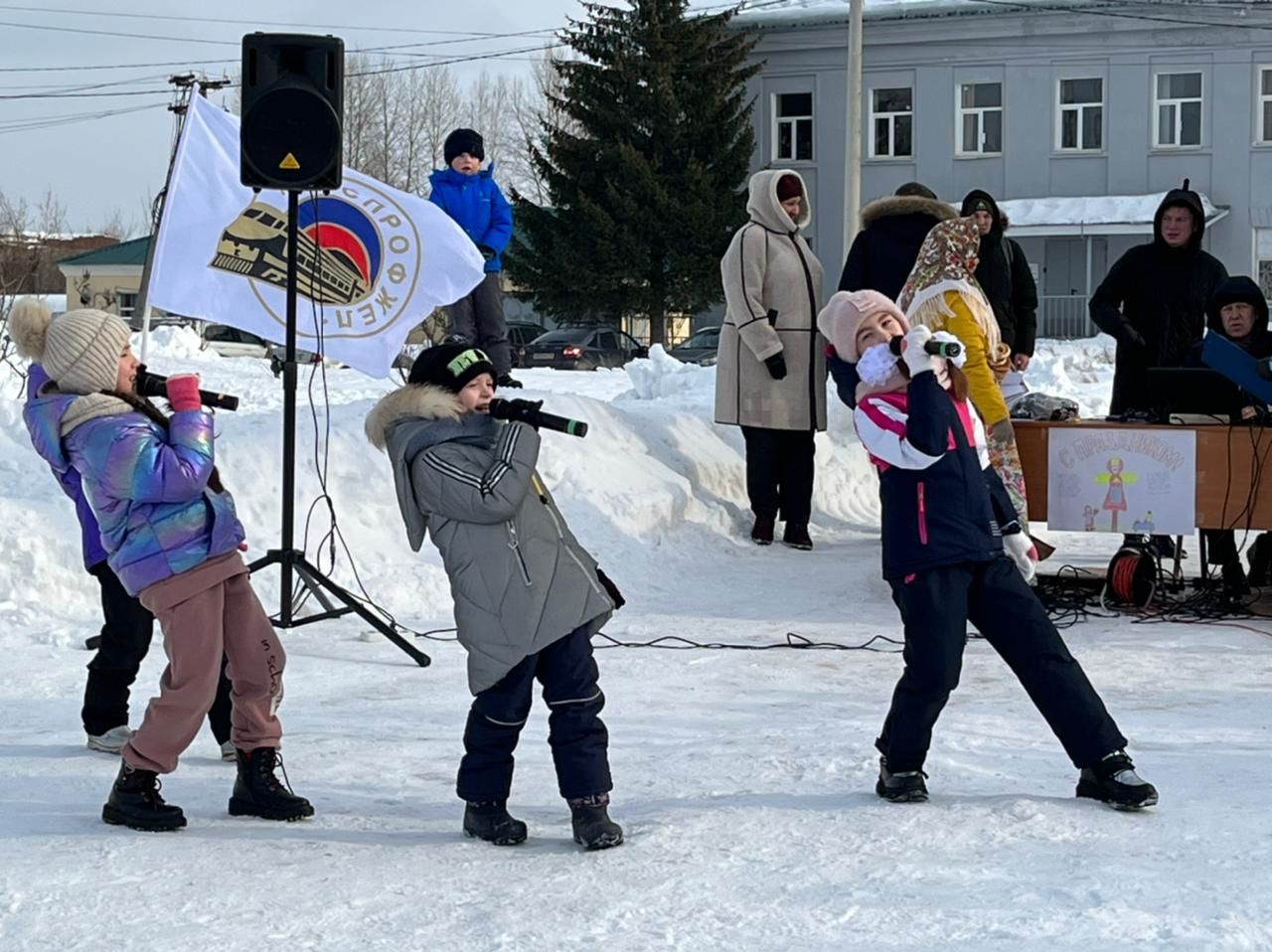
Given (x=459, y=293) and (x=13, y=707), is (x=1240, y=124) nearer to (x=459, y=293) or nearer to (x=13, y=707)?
(x=459, y=293)

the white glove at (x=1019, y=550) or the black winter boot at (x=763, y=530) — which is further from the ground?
the white glove at (x=1019, y=550)

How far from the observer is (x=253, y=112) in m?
7.61

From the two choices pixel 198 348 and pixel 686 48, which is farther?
pixel 686 48

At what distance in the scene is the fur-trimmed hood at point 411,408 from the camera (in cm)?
479

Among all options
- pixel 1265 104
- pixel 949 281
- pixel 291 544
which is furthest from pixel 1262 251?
pixel 291 544

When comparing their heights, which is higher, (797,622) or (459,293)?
(459,293)

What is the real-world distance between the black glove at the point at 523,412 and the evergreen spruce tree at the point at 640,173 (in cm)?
3486

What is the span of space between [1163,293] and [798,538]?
259 cm

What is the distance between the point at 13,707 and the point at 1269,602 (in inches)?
227

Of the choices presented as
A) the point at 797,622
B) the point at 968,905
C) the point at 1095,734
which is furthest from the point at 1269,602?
the point at 968,905

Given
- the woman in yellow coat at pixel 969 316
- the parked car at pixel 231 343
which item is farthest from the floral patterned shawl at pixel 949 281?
the parked car at pixel 231 343

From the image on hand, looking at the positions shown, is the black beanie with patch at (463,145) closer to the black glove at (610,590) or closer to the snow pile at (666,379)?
the snow pile at (666,379)

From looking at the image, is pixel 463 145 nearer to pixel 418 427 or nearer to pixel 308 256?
pixel 308 256

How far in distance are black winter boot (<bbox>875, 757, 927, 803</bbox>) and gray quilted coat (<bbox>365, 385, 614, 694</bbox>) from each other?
3.30 ft
